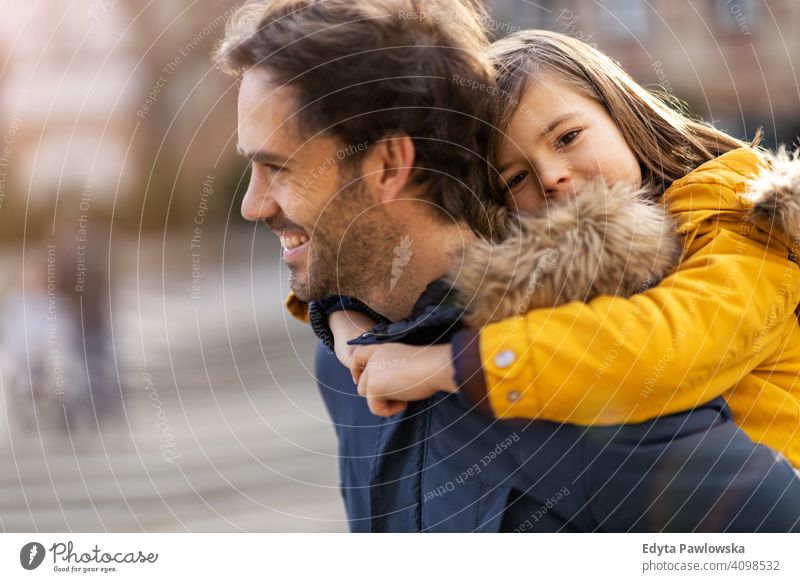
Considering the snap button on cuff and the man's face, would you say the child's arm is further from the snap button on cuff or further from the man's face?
the man's face

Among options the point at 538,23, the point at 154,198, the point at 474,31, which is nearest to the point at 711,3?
the point at 538,23

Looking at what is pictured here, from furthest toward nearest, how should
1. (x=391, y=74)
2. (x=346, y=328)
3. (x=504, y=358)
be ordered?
1. (x=346, y=328)
2. (x=391, y=74)
3. (x=504, y=358)

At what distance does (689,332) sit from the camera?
892 millimetres

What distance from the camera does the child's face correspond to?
1011mm

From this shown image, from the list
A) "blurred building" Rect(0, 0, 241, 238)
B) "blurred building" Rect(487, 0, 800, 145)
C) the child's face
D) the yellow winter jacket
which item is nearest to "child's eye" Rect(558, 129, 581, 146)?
the child's face

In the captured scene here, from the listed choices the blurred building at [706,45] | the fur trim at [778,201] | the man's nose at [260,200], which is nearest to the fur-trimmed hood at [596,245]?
the fur trim at [778,201]

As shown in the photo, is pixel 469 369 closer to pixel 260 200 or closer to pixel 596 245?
pixel 596 245

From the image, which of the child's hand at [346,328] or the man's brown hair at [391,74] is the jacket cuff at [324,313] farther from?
the man's brown hair at [391,74]

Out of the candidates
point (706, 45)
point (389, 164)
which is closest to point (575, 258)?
point (389, 164)

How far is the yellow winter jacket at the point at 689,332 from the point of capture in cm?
89

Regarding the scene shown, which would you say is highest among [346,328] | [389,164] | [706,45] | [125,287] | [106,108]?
[706,45]

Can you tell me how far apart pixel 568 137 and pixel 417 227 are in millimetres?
195

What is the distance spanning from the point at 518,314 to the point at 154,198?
14.1 ft
